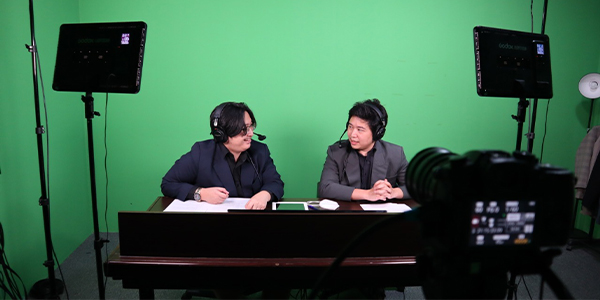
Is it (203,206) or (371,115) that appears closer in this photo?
(203,206)

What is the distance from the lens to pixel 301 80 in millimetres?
2941

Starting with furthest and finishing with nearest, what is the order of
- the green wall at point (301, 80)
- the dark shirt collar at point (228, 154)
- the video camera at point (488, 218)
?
the green wall at point (301, 80), the dark shirt collar at point (228, 154), the video camera at point (488, 218)

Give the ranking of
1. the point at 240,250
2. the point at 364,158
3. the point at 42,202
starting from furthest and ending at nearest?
the point at 364,158 → the point at 42,202 → the point at 240,250

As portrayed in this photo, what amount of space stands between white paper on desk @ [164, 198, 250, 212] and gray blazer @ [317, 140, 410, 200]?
0.52 metres

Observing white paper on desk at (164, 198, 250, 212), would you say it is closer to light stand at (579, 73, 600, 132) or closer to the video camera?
the video camera

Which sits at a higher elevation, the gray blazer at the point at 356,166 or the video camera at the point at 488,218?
the video camera at the point at 488,218

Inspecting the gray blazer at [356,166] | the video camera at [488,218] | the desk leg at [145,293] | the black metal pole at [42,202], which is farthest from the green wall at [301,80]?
the video camera at [488,218]

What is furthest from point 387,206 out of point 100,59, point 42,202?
point 42,202

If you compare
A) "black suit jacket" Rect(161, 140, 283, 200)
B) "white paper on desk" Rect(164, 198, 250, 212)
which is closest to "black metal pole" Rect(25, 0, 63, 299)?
"black suit jacket" Rect(161, 140, 283, 200)

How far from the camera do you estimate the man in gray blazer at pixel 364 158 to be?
2.08 meters

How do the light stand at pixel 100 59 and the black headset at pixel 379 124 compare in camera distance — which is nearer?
the light stand at pixel 100 59

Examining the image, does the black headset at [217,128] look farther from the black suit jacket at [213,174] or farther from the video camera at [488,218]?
the video camera at [488,218]

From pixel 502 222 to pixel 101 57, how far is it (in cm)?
156

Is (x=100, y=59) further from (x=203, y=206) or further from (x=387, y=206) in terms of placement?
(x=387, y=206)
